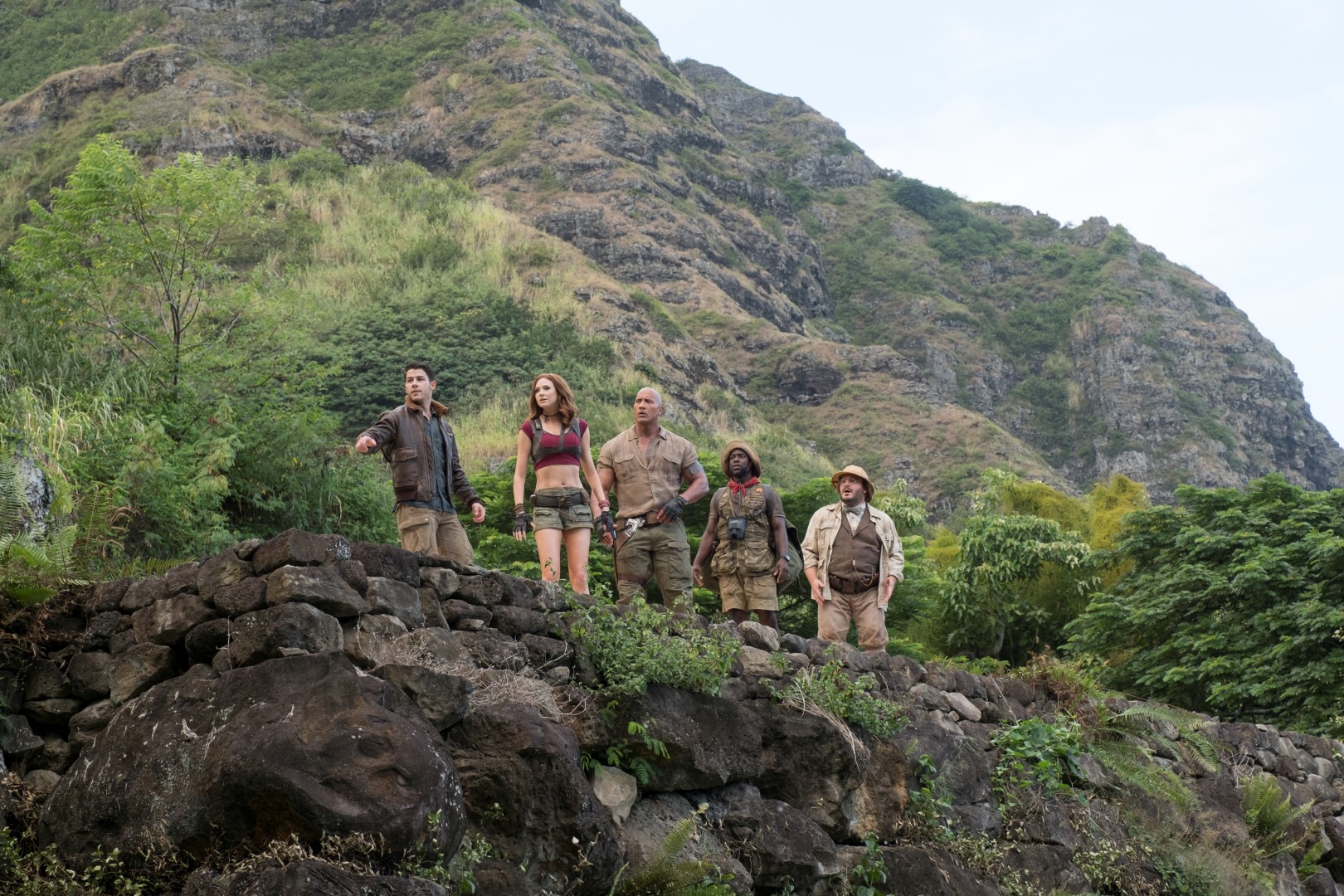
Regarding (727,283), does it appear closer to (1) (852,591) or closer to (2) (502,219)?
(2) (502,219)

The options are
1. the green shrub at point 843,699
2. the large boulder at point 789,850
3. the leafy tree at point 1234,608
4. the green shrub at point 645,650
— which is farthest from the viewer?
the leafy tree at point 1234,608

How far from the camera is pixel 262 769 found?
4.33 m

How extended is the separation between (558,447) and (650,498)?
2.52 ft

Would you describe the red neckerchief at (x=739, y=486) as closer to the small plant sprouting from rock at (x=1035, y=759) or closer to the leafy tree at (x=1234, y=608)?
the small plant sprouting from rock at (x=1035, y=759)

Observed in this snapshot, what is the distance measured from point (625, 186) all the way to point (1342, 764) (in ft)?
181

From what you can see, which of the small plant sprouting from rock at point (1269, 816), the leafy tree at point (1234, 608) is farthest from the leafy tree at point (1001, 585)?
the small plant sprouting from rock at point (1269, 816)

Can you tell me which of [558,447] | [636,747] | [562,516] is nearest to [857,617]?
[562,516]

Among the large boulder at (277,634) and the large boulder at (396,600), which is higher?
the large boulder at (396,600)

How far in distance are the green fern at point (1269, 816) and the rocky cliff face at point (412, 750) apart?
2.92 m

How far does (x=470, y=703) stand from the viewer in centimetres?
534

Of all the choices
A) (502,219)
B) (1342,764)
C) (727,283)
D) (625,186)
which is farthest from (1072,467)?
(1342,764)

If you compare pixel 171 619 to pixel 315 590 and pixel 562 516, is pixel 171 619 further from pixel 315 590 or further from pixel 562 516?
pixel 562 516

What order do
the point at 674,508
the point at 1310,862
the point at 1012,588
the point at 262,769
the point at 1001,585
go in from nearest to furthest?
the point at 262,769, the point at 674,508, the point at 1310,862, the point at 1001,585, the point at 1012,588

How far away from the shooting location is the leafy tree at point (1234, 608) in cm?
1334
